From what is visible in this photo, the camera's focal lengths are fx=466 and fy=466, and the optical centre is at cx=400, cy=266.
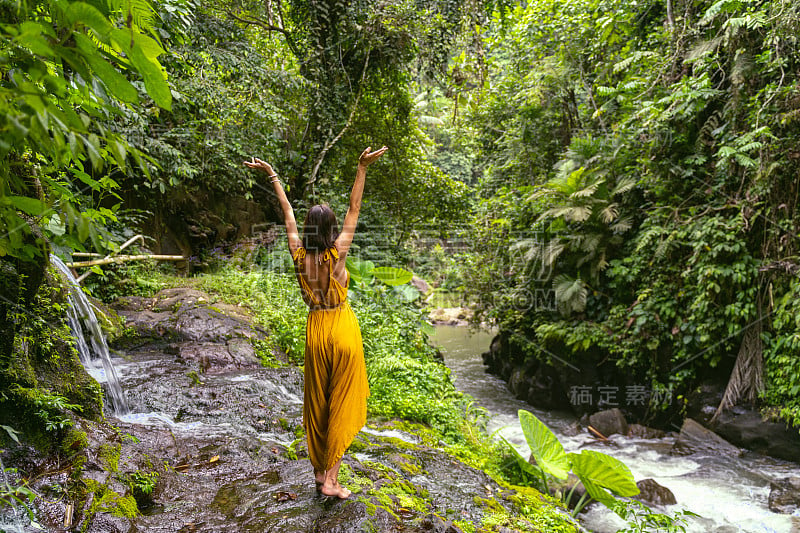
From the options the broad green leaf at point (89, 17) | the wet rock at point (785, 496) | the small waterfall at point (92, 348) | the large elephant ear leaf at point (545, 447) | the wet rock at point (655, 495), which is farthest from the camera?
the wet rock at point (655, 495)

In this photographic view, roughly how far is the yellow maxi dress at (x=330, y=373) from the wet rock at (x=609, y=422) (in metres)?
6.90

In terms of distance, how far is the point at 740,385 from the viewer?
706cm

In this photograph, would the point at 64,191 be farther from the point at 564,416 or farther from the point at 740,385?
the point at 564,416

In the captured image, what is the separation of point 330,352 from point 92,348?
3.05 meters

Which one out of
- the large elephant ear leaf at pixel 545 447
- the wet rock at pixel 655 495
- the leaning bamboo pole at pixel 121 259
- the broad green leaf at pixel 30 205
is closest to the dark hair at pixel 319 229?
the broad green leaf at pixel 30 205

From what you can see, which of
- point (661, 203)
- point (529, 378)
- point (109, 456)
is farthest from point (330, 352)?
point (529, 378)

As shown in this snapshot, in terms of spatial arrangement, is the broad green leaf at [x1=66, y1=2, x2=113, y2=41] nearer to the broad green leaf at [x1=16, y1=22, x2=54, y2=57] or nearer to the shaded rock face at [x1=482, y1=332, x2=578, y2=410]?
the broad green leaf at [x1=16, y1=22, x2=54, y2=57]

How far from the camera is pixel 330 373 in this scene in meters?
2.84

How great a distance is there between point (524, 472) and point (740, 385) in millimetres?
4375

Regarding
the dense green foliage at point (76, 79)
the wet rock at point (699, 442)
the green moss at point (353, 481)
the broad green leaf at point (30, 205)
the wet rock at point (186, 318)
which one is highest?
the dense green foliage at point (76, 79)

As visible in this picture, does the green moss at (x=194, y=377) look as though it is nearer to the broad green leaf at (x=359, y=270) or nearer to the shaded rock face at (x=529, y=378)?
the broad green leaf at (x=359, y=270)

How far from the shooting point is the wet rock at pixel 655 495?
18.8ft

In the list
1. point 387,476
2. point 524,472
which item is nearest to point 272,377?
point 387,476

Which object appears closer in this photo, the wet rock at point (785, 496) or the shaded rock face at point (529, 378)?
the wet rock at point (785, 496)
